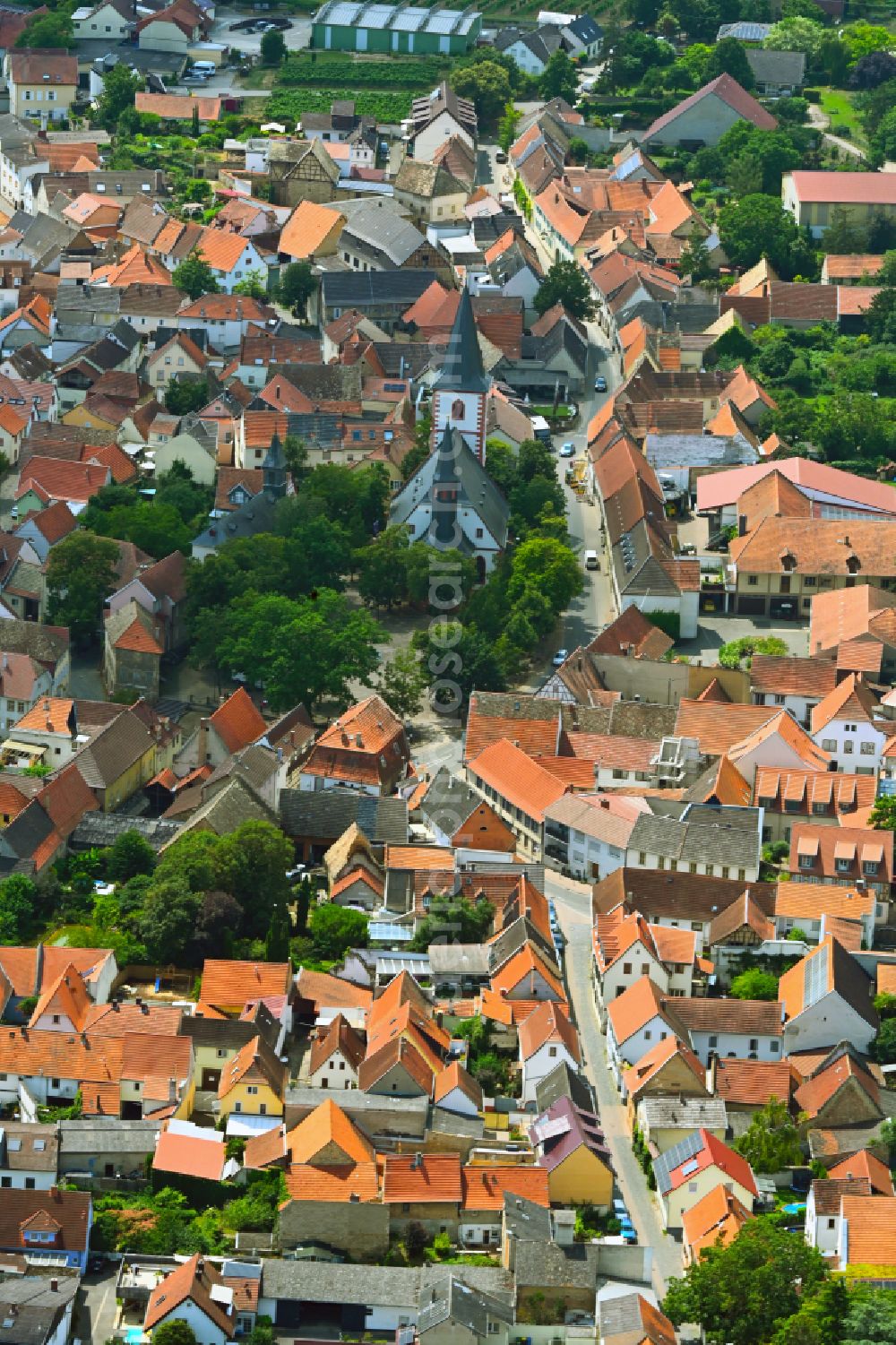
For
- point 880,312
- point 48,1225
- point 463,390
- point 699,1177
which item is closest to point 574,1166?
point 699,1177

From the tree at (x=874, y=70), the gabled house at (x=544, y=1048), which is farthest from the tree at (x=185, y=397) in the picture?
the tree at (x=874, y=70)

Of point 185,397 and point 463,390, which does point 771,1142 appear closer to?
Answer: point 463,390

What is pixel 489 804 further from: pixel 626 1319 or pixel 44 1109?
pixel 626 1319

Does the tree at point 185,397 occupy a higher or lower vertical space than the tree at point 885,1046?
lower

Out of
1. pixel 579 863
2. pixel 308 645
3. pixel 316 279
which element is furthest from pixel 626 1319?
pixel 316 279

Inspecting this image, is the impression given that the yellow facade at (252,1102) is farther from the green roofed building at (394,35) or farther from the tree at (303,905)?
the green roofed building at (394,35)

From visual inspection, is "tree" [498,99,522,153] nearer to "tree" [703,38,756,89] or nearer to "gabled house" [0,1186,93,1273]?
"tree" [703,38,756,89]
